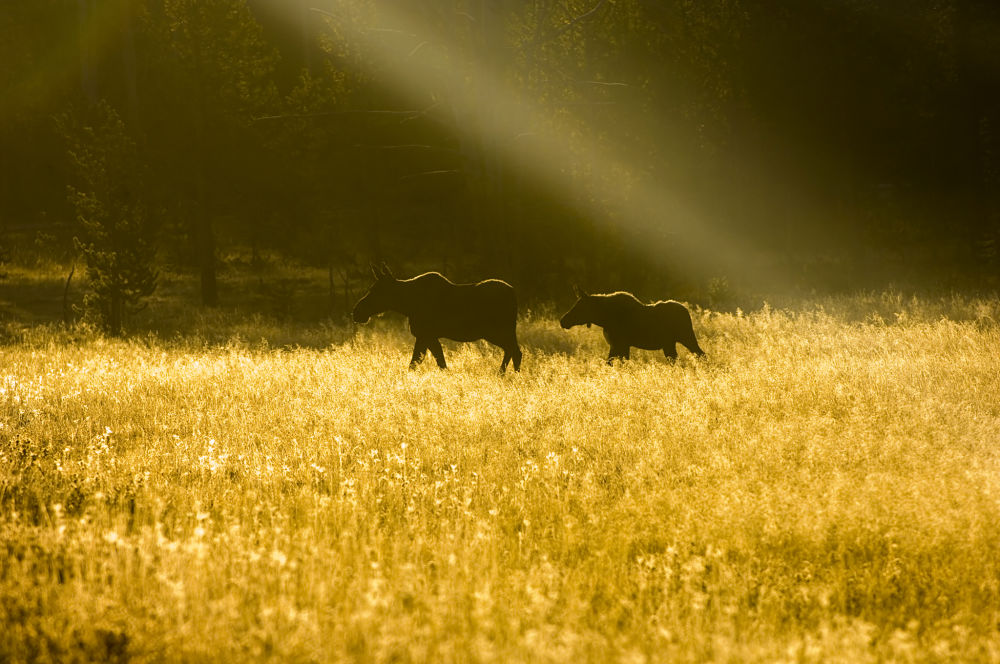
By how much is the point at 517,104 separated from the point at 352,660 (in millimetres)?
15230

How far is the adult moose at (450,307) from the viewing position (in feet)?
35.2

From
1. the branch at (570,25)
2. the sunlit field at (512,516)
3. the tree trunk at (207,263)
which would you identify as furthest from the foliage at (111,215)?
the branch at (570,25)

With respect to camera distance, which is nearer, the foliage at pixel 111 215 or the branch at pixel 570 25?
the branch at pixel 570 25

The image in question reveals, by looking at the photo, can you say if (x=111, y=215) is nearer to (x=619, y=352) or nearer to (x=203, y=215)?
(x=203, y=215)

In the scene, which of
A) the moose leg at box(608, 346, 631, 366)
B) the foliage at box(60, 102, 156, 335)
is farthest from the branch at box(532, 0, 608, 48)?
the foliage at box(60, 102, 156, 335)

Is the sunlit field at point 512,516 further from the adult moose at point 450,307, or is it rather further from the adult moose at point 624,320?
the adult moose at point 624,320

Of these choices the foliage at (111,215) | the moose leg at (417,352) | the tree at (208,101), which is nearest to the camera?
the moose leg at (417,352)

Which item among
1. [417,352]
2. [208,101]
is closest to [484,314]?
[417,352]

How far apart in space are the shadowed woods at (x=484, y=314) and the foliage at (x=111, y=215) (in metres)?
9.04

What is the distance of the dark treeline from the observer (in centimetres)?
1734

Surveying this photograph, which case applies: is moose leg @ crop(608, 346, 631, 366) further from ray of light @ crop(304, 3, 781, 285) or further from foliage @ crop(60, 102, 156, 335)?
foliage @ crop(60, 102, 156, 335)

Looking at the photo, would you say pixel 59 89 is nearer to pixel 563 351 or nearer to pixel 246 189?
pixel 246 189

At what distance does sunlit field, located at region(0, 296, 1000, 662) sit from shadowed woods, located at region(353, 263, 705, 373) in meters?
1.10

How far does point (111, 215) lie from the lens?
17406 mm
